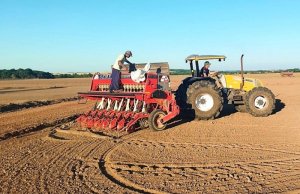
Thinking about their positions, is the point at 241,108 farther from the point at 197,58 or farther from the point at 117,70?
the point at 117,70

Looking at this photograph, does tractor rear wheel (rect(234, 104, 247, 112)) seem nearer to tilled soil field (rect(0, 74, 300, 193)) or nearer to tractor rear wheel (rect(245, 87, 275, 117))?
tractor rear wheel (rect(245, 87, 275, 117))

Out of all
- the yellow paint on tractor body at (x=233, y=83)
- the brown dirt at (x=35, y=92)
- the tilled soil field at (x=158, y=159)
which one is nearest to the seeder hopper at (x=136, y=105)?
the tilled soil field at (x=158, y=159)

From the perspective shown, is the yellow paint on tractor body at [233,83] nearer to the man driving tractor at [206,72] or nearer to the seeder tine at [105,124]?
the man driving tractor at [206,72]

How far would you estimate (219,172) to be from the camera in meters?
6.87

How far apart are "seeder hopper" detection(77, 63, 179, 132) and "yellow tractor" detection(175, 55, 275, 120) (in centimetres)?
125

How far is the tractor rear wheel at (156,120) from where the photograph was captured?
10785mm

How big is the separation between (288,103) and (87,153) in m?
11.5

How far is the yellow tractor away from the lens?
40.5 ft

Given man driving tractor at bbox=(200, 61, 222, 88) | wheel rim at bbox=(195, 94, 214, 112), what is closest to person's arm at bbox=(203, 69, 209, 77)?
man driving tractor at bbox=(200, 61, 222, 88)

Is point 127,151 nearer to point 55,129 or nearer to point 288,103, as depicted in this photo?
point 55,129

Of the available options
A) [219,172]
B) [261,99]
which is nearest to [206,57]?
[261,99]

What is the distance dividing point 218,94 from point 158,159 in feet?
16.3

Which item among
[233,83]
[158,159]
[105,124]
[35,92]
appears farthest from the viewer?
[35,92]

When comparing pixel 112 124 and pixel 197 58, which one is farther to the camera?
pixel 197 58
